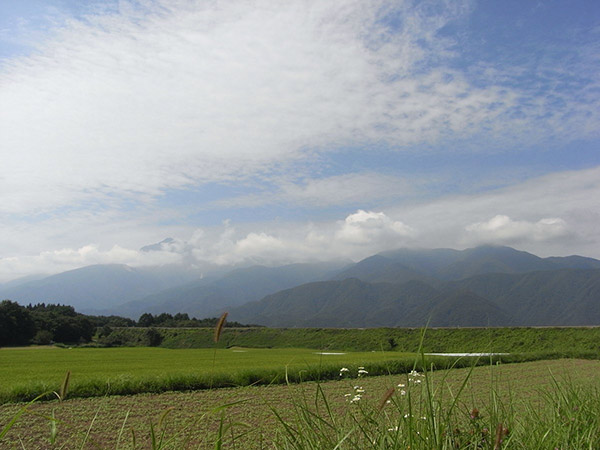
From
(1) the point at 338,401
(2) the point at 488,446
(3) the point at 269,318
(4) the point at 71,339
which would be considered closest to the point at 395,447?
(2) the point at 488,446

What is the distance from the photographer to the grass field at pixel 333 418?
7.51 ft

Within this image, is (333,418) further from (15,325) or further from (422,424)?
(15,325)

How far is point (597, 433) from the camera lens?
3.14 metres

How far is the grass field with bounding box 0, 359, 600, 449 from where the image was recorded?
2.29 m

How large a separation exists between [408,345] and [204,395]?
1138 inches

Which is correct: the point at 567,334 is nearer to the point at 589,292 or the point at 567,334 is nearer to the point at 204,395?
the point at 204,395

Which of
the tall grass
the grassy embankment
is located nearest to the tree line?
the grassy embankment

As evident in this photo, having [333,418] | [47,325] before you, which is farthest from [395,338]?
[333,418]

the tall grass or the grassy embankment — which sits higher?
the tall grass

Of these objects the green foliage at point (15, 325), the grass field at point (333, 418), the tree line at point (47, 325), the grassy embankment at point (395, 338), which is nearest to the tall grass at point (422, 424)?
the grass field at point (333, 418)

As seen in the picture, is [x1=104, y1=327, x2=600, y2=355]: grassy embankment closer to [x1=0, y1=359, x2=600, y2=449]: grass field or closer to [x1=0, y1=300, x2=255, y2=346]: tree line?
[x1=0, y1=300, x2=255, y2=346]: tree line

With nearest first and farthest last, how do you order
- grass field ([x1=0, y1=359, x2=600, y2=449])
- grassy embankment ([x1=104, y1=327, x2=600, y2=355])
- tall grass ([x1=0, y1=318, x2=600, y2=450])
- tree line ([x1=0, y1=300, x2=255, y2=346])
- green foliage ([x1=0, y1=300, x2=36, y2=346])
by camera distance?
1. tall grass ([x1=0, y1=318, x2=600, y2=450])
2. grass field ([x1=0, y1=359, x2=600, y2=449])
3. grassy embankment ([x1=104, y1=327, x2=600, y2=355])
4. green foliage ([x1=0, y1=300, x2=36, y2=346])
5. tree line ([x1=0, y1=300, x2=255, y2=346])

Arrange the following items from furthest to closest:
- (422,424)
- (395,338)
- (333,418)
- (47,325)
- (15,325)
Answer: (47,325) → (15,325) → (395,338) → (333,418) → (422,424)

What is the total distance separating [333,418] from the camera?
262 cm
